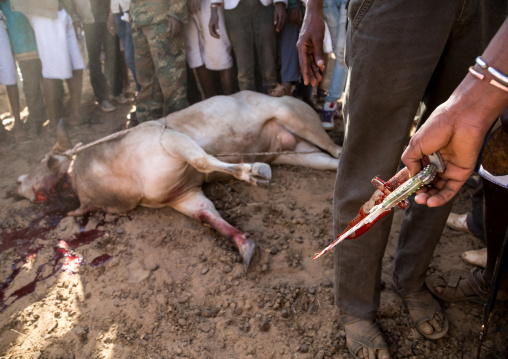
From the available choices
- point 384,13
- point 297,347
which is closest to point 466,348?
point 297,347

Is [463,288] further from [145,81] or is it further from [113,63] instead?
[113,63]

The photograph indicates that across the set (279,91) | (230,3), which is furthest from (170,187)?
(230,3)

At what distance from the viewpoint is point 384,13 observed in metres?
1.53

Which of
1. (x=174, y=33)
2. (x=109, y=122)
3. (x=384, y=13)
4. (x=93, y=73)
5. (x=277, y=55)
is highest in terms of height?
(x=384, y=13)

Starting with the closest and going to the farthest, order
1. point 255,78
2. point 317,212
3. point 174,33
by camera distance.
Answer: point 317,212
point 174,33
point 255,78

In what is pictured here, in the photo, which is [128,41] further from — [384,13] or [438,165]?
[438,165]

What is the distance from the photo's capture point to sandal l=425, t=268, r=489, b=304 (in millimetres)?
2395

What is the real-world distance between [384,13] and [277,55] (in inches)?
134

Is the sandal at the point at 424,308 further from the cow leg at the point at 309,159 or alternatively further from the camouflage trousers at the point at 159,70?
the camouflage trousers at the point at 159,70

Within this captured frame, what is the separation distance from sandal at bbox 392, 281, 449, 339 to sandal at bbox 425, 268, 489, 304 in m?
0.12

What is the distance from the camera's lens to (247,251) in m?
2.85

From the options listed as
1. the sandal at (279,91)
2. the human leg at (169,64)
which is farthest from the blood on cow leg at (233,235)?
the human leg at (169,64)

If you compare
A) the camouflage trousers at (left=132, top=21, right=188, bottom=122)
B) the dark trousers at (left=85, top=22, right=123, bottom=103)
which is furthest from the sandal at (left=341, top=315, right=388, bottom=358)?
the dark trousers at (left=85, top=22, right=123, bottom=103)

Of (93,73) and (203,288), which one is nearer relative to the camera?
(203,288)
